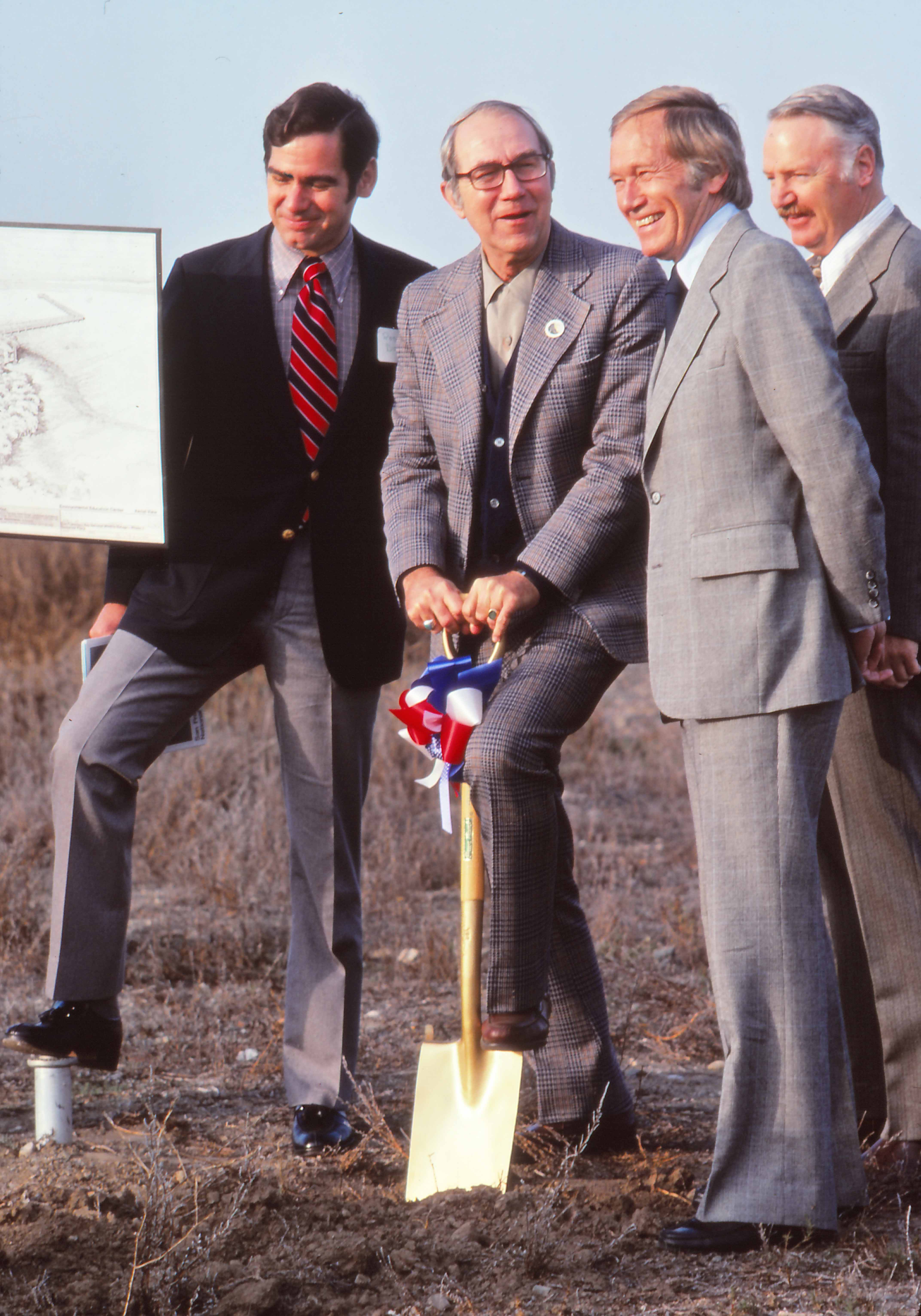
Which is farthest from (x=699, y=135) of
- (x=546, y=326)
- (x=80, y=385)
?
(x=80, y=385)

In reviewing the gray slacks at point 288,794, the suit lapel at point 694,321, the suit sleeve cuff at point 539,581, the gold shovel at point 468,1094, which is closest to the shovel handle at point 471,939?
the gold shovel at point 468,1094

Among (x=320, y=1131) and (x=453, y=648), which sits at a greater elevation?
(x=453, y=648)

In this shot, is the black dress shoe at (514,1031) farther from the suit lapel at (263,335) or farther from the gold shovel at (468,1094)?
the suit lapel at (263,335)

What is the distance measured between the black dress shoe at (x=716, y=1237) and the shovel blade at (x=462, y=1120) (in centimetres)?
44

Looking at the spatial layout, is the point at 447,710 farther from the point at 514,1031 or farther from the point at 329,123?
the point at 329,123

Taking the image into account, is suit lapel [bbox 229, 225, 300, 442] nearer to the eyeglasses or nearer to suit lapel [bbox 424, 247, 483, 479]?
suit lapel [bbox 424, 247, 483, 479]

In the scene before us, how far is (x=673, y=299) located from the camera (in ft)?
10.6

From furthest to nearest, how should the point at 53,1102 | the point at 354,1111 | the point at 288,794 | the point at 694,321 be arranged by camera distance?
the point at 288,794 → the point at 354,1111 → the point at 53,1102 → the point at 694,321

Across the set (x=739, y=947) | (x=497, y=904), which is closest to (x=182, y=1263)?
(x=497, y=904)

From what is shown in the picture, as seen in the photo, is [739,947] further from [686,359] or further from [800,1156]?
[686,359]

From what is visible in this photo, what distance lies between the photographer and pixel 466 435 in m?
3.48

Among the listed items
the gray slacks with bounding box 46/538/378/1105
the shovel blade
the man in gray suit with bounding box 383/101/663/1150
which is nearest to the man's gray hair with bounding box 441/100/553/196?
the man in gray suit with bounding box 383/101/663/1150

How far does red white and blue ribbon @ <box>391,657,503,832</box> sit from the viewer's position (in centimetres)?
334

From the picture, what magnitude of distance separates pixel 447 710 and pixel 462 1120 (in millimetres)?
919
